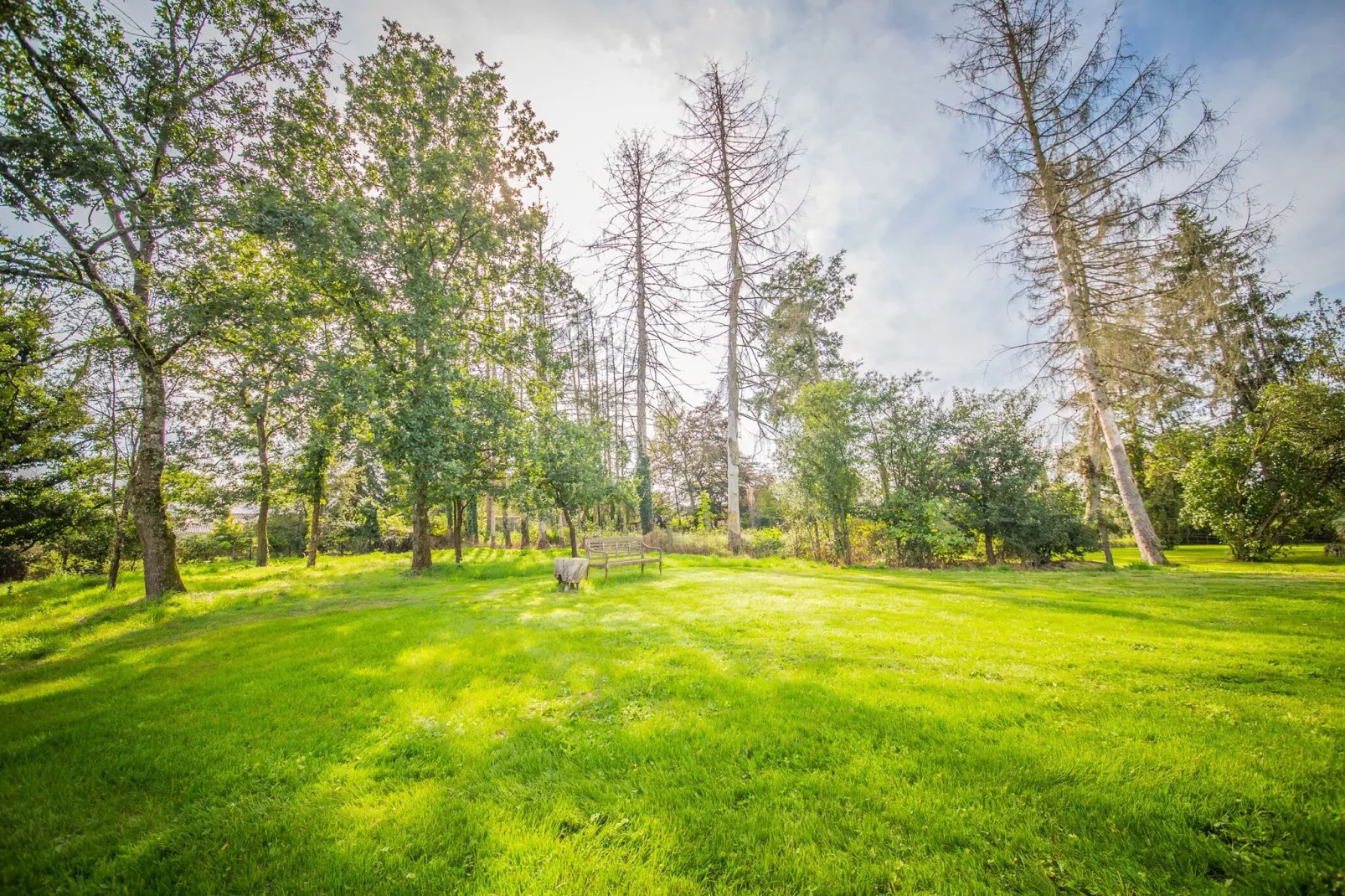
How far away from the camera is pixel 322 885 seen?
2096 millimetres

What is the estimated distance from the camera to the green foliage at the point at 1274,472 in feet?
35.7

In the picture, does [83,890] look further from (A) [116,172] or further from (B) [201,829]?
(A) [116,172]

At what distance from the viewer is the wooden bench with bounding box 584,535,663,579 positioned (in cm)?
1121

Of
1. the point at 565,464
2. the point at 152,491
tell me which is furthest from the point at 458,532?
the point at 152,491

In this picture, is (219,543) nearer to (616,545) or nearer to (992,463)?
(616,545)

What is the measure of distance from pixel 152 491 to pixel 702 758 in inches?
530

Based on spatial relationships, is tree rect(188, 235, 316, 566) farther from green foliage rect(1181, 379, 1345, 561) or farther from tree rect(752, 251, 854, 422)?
green foliage rect(1181, 379, 1345, 561)

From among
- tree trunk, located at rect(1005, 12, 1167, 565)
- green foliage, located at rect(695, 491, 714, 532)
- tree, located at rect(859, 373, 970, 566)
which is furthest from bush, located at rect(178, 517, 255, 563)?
tree trunk, located at rect(1005, 12, 1167, 565)

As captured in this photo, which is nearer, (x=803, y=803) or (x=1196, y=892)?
(x=1196, y=892)

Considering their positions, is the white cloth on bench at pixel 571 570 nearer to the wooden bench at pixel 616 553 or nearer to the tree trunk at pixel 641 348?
the wooden bench at pixel 616 553

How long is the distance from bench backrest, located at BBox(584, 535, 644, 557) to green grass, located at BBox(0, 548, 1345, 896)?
205 inches

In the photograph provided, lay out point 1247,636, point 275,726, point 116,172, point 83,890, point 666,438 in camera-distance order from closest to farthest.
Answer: point 83,890, point 275,726, point 1247,636, point 116,172, point 666,438

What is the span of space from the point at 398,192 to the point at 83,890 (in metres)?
14.7

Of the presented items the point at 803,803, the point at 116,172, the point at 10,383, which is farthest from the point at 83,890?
the point at 10,383
